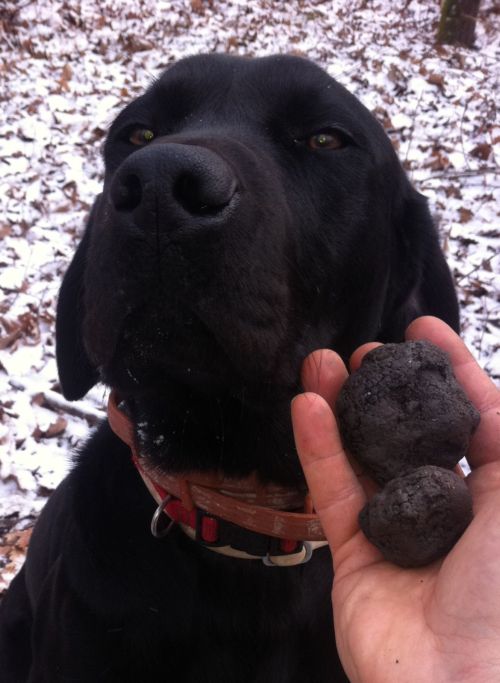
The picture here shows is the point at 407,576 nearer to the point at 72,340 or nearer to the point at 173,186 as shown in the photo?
the point at 173,186

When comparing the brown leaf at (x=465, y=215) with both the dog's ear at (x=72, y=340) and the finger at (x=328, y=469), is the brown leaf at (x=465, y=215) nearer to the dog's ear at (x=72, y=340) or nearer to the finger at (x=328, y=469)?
the dog's ear at (x=72, y=340)

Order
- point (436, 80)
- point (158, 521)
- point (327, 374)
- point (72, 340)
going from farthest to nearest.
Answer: point (436, 80), point (72, 340), point (158, 521), point (327, 374)

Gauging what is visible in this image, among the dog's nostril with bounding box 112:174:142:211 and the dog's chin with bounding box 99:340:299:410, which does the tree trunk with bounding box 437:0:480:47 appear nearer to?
the dog's chin with bounding box 99:340:299:410

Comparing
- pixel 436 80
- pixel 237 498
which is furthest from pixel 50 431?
pixel 436 80

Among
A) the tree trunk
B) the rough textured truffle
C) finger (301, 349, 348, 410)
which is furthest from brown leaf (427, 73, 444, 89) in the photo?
the rough textured truffle

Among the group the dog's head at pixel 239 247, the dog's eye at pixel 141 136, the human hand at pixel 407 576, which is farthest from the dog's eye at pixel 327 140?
the human hand at pixel 407 576

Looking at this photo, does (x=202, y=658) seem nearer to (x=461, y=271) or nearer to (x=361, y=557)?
(x=361, y=557)

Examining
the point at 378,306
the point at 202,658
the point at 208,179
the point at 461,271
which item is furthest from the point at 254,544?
the point at 461,271
